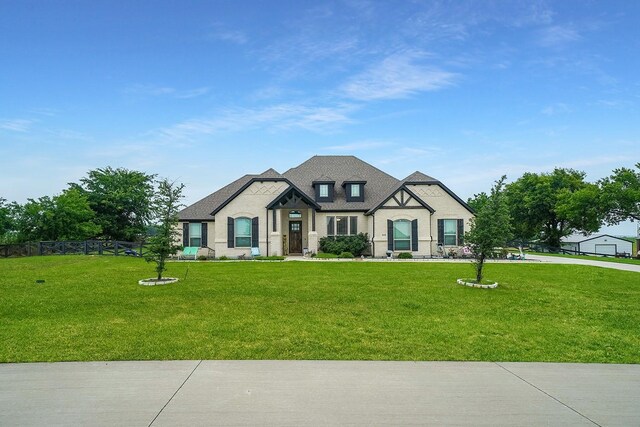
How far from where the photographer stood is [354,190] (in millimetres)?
30984

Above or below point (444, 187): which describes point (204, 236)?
below

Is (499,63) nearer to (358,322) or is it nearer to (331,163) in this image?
(358,322)

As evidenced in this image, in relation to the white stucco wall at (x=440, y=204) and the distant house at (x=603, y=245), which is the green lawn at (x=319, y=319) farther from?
the distant house at (x=603, y=245)

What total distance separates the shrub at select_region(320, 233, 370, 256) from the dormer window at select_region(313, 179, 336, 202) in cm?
344

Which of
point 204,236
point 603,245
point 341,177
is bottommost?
point 603,245

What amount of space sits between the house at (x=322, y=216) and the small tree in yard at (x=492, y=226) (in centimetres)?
1395

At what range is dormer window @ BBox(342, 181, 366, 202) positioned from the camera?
30766 millimetres

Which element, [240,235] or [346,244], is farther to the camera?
[240,235]

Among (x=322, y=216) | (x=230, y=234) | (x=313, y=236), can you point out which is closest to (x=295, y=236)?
(x=313, y=236)

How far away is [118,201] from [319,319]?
4517cm

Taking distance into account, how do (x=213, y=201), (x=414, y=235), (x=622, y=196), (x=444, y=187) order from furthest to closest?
(x=622, y=196)
(x=213, y=201)
(x=444, y=187)
(x=414, y=235)

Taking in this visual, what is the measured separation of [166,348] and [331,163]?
2937cm

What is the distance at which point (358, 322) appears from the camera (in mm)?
8797

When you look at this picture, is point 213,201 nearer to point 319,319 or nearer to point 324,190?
point 324,190
